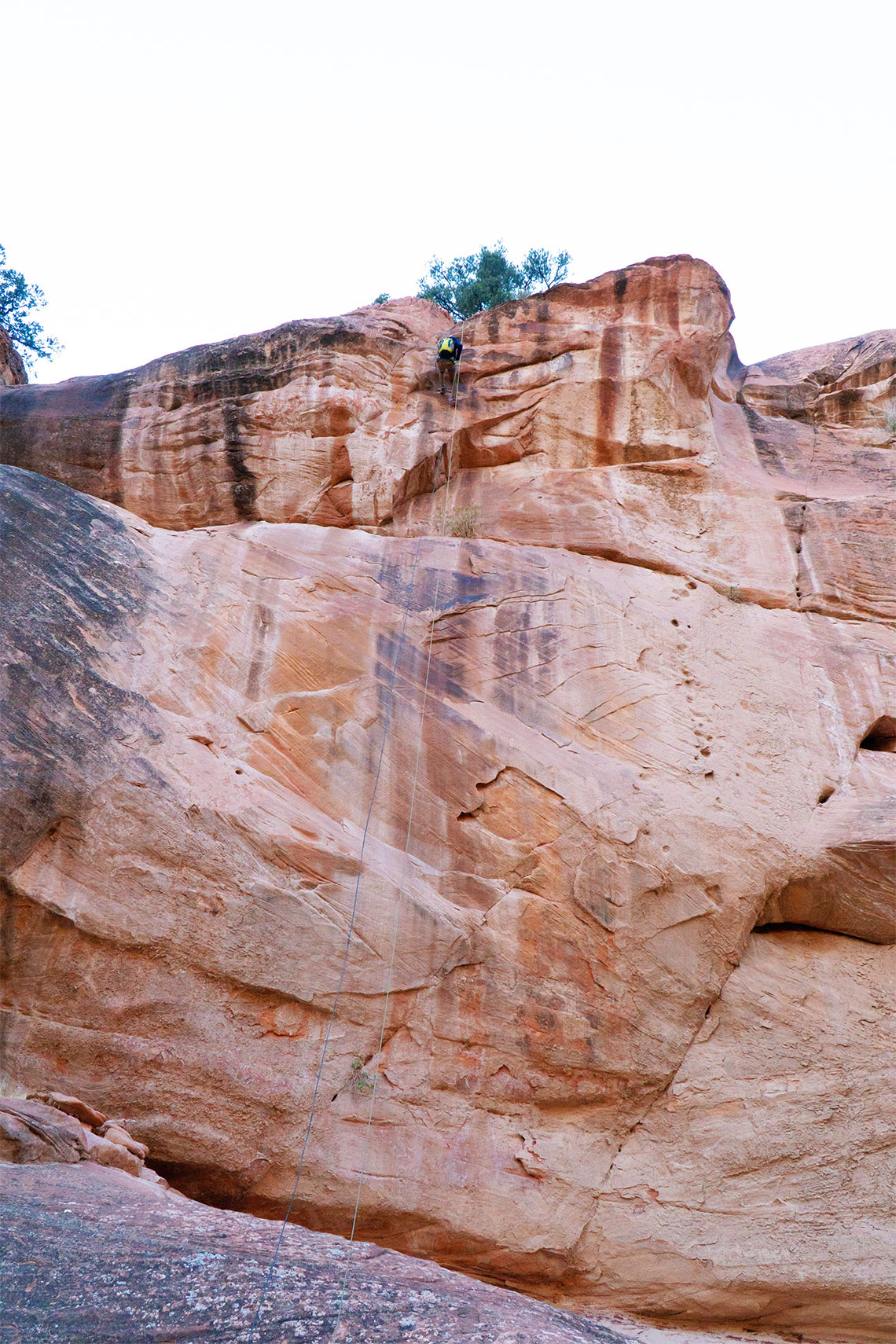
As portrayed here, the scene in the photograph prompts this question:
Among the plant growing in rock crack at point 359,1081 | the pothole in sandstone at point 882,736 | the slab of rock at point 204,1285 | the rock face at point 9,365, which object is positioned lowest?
the plant growing in rock crack at point 359,1081

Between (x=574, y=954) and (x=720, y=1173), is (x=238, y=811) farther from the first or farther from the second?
(x=720, y=1173)

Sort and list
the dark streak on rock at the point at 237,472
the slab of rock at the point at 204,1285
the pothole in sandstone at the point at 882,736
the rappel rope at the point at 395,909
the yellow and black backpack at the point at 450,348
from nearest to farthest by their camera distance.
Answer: the slab of rock at the point at 204,1285
the rappel rope at the point at 395,909
the pothole in sandstone at the point at 882,736
the dark streak on rock at the point at 237,472
the yellow and black backpack at the point at 450,348

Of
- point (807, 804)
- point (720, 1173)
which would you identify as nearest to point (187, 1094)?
point (720, 1173)

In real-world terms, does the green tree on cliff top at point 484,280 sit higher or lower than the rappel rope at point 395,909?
higher

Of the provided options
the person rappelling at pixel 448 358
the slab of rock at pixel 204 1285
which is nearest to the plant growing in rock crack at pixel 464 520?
the person rappelling at pixel 448 358

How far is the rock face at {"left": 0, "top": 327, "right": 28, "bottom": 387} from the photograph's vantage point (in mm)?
17812

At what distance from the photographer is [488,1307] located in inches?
287

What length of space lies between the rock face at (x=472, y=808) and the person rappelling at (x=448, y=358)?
29cm

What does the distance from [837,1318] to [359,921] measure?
20.0ft

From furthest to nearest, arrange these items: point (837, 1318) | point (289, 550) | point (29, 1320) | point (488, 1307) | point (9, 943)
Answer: point (289, 550)
point (837, 1318)
point (9, 943)
point (488, 1307)
point (29, 1320)

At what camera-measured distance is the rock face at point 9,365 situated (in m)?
17.8

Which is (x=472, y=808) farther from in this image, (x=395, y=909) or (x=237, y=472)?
(x=237, y=472)

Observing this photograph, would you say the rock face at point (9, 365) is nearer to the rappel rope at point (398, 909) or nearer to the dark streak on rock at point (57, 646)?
the dark streak on rock at point (57, 646)

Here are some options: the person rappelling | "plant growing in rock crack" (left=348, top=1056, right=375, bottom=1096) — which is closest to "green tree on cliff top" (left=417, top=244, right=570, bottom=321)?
the person rappelling
